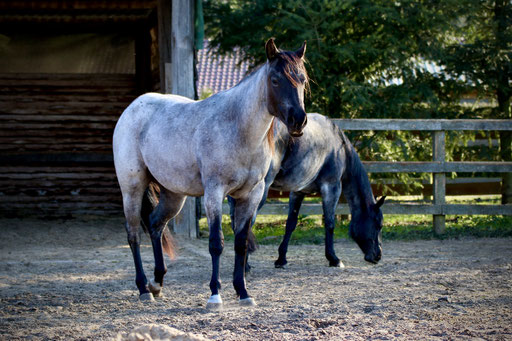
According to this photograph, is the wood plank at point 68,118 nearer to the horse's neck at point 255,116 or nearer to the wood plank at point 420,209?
the wood plank at point 420,209

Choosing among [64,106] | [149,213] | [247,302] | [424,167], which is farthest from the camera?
[64,106]

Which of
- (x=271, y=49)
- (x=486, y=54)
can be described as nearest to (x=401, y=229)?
(x=486, y=54)

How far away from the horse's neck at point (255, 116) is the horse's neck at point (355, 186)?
251 centimetres

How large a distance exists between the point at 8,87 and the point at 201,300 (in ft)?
26.0

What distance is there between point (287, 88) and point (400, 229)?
226 inches

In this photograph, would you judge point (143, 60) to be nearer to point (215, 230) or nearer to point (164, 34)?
point (164, 34)

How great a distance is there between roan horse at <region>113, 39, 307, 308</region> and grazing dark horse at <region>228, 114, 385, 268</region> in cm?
148

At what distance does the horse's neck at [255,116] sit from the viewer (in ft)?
13.4

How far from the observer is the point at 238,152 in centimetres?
409

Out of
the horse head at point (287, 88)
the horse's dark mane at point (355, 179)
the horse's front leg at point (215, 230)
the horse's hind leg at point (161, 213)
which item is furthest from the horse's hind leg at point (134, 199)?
the horse's dark mane at point (355, 179)

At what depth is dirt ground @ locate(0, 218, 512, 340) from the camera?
347 centimetres

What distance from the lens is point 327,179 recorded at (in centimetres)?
637

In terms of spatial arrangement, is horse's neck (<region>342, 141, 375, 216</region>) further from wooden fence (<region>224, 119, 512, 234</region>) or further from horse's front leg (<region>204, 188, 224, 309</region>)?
horse's front leg (<region>204, 188, 224, 309</region>)

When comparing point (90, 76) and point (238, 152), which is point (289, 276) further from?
point (90, 76)
